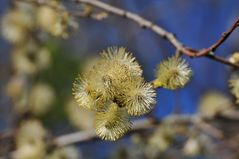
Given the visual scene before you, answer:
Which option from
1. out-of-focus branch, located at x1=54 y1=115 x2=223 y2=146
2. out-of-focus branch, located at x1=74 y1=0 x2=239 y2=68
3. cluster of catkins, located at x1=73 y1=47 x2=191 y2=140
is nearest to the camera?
cluster of catkins, located at x1=73 y1=47 x2=191 y2=140

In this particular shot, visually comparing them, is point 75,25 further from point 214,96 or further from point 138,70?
point 214,96

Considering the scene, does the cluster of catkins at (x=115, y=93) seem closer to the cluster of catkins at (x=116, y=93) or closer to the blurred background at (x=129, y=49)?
the cluster of catkins at (x=116, y=93)

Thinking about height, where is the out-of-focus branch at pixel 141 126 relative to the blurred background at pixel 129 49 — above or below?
below

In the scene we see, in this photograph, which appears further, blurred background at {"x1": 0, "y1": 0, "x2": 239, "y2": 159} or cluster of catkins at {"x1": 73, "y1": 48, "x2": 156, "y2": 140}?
blurred background at {"x1": 0, "y1": 0, "x2": 239, "y2": 159}

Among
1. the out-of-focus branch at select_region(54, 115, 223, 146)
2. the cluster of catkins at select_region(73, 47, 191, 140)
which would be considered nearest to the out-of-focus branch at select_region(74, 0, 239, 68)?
the cluster of catkins at select_region(73, 47, 191, 140)

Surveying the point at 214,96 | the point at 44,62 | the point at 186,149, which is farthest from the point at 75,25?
the point at 214,96

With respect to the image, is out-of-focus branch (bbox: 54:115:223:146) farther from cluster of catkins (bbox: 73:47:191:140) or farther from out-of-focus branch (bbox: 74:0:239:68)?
cluster of catkins (bbox: 73:47:191:140)

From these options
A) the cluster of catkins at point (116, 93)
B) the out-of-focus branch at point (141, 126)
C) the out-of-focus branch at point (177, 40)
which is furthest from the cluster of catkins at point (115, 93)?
the out-of-focus branch at point (141, 126)

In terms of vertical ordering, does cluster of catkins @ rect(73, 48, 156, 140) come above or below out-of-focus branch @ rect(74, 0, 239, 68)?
below
